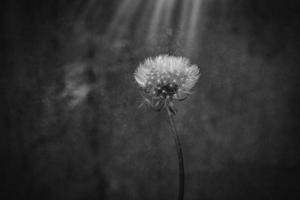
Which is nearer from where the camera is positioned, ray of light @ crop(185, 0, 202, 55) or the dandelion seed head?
Answer: the dandelion seed head

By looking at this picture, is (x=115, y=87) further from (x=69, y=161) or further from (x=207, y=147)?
(x=207, y=147)

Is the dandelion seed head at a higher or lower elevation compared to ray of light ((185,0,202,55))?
lower

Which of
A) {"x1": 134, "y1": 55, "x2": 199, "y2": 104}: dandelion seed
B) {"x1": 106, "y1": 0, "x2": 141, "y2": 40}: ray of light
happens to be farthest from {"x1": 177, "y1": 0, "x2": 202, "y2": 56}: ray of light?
{"x1": 134, "y1": 55, "x2": 199, "y2": 104}: dandelion seed

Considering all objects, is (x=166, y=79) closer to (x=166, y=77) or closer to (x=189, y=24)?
(x=166, y=77)

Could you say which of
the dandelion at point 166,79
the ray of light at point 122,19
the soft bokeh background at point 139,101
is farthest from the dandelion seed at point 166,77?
the ray of light at point 122,19

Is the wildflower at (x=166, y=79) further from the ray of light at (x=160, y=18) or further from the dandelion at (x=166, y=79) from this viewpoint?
the ray of light at (x=160, y=18)

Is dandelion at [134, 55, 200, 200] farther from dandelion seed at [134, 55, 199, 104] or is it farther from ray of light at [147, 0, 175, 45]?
ray of light at [147, 0, 175, 45]

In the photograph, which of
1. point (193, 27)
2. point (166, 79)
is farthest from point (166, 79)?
point (193, 27)
